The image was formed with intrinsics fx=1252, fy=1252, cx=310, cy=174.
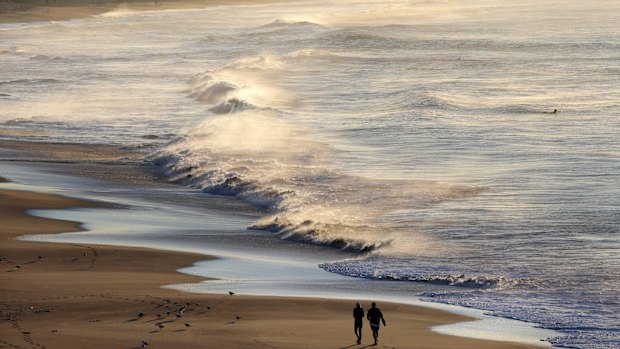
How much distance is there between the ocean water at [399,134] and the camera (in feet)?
66.1

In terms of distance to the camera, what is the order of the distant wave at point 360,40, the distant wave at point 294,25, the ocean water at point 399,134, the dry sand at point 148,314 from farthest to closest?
the distant wave at point 294,25
the distant wave at point 360,40
the ocean water at point 399,134
the dry sand at point 148,314

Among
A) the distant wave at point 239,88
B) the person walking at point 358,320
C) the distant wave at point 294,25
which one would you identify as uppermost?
the distant wave at point 294,25

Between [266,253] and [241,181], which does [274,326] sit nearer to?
[266,253]

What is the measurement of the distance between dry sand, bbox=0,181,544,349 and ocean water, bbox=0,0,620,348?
6.94 ft

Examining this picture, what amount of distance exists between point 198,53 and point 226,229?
152 ft

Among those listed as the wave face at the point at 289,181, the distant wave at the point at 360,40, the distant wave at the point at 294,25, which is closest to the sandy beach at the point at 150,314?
the wave face at the point at 289,181

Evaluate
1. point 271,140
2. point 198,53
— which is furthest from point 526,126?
point 198,53

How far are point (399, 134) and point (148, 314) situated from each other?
65.4 ft

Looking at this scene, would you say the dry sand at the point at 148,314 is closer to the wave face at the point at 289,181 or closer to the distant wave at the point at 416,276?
the distant wave at the point at 416,276

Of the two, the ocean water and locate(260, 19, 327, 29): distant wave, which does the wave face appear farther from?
locate(260, 19, 327, 29): distant wave

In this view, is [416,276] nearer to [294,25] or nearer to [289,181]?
[289,181]

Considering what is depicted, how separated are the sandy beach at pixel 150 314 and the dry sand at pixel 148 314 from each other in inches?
0.5

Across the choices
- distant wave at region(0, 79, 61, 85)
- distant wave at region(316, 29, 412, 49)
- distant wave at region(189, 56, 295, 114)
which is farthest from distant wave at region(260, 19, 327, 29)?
distant wave at region(0, 79, 61, 85)

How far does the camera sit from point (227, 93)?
46656 mm
